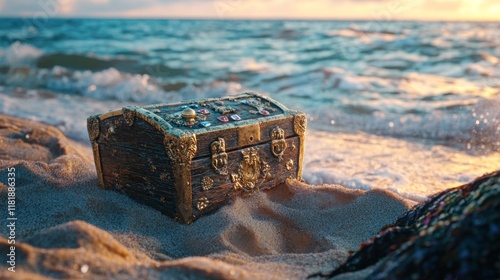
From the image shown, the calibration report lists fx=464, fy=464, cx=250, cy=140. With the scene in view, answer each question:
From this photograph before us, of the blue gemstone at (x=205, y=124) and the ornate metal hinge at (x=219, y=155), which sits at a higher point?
the blue gemstone at (x=205, y=124)

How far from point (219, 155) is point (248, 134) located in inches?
11.0

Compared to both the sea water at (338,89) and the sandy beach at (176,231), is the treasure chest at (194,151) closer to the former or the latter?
the sandy beach at (176,231)

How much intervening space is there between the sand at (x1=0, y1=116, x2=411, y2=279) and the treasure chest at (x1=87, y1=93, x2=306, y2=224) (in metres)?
0.11

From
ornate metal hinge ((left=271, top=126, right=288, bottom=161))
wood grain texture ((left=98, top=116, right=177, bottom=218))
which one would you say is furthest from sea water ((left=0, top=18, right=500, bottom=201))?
wood grain texture ((left=98, top=116, right=177, bottom=218))

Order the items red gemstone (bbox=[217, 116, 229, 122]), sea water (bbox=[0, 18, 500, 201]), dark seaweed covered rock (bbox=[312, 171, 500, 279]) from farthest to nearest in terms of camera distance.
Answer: sea water (bbox=[0, 18, 500, 201]) → red gemstone (bbox=[217, 116, 229, 122]) → dark seaweed covered rock (bbox=[312, 171, 500, 279])

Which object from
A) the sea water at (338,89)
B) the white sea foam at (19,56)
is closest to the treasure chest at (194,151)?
the sea water at (338,89)

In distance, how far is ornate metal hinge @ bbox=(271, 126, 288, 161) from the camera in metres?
3.41

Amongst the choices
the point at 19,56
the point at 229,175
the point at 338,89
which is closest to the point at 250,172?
the point at 229,175

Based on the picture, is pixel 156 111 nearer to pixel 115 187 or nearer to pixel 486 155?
pixel 115 187

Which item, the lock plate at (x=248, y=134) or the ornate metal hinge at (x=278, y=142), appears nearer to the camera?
the lock plate at (x=248, y=134)

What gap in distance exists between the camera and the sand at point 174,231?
203 cm

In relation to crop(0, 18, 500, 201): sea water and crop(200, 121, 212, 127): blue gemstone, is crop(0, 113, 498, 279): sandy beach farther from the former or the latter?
crop(0, 18, 500, 201): sea water

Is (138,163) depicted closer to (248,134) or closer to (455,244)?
(248,134)

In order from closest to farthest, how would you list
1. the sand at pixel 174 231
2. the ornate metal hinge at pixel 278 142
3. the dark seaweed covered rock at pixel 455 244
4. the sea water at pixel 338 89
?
the dark seaweed covered rock at pixel 455 244 → the sand at pixel 174 231 → the ornate metal hinge at pixel 278 142 → the sea water at pixel 338 89
